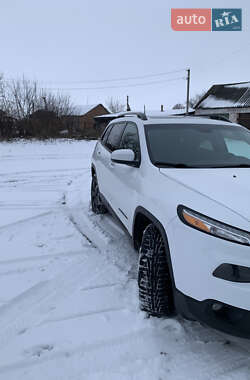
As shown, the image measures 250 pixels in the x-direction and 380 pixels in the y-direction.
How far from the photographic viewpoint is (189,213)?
1.82m

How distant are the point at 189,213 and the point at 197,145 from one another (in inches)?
51.4

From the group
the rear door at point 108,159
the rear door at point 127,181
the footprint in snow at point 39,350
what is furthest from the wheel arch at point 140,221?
the footprint in snow at point 39,350

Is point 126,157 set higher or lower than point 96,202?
higher

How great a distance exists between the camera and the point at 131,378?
179cm

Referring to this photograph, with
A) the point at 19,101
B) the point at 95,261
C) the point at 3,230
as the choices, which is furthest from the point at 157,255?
the point at 19,101

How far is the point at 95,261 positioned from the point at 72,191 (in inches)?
145

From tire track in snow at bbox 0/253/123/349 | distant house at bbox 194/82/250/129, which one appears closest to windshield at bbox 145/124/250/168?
tire track in snow at bbox 0/253/123/349

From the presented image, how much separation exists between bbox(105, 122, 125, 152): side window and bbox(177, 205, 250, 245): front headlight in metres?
2.13

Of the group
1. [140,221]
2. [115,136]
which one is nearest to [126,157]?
[140,221]

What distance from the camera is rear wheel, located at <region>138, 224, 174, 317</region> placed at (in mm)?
2148

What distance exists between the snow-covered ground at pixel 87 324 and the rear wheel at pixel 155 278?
16 centimetres

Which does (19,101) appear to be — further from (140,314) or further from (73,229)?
(140,314)

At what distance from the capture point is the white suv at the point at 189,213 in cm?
163

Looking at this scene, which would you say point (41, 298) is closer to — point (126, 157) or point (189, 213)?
point (126, 157)
